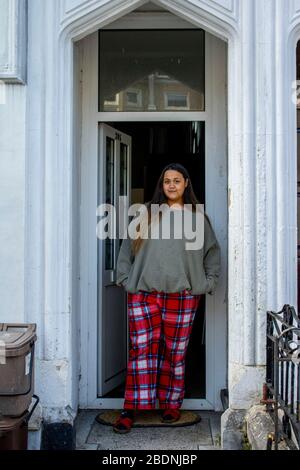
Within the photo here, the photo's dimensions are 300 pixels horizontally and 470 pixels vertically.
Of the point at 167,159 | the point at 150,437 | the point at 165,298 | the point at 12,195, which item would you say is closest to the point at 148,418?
the point at 150,437

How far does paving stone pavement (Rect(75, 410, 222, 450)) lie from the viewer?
429cm

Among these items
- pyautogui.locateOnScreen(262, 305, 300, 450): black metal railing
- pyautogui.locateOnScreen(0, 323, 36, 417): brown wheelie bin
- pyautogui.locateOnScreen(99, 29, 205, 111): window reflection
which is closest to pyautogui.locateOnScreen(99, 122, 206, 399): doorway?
pyautogui.locateOnScreen(99, 29, 205, 111): window reflection

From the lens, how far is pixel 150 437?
14.6ft

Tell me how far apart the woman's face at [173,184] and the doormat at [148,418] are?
1707 mm

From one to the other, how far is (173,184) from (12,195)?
1.24 m

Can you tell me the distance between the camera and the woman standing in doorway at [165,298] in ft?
15.1

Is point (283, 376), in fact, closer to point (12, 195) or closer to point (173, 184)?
point (173, 184)

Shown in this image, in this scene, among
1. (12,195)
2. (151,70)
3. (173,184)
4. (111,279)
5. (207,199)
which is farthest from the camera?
(111,279)

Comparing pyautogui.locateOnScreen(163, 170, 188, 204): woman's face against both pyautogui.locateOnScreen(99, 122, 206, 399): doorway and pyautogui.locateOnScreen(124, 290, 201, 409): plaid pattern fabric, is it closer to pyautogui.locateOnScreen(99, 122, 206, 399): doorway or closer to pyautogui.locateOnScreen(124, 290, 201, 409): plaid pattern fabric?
pyautogui.locateOnScreen(124, 290, 201, 409): plaid pattern fabric

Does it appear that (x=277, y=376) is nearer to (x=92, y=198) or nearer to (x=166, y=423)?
(x=166, y=423)

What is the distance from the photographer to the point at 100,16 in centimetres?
425

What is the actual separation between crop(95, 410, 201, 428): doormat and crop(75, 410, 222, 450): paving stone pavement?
4cm

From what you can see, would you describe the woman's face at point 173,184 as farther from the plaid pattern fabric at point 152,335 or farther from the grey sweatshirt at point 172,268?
the plaid pattern fabric at point 152,335

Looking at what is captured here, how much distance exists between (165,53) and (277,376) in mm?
2824
